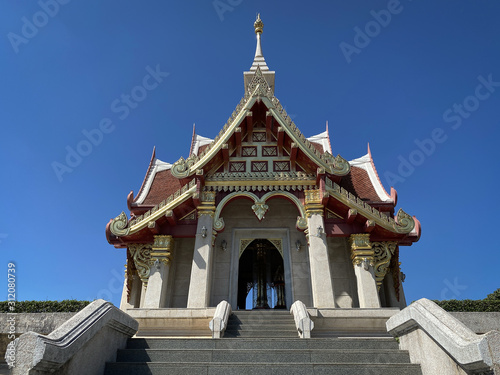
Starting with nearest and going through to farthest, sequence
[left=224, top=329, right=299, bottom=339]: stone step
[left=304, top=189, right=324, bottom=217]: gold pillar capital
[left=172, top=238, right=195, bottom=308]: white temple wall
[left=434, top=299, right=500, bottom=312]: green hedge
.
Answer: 1. [left=224, top=329, right=299, bottom=339]: stone step
2. [left=304, top=189, right=324, bottom=217]: gold pillar capital
3. [left=172, top=238, right=195, bottom=308]: white temple wall
4. [left=434, top=299, right=500, bottom=312]: green hedge

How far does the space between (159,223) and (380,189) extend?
8.14 meters

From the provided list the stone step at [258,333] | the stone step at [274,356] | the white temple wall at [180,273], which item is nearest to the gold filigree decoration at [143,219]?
the white temple wall at [180,273]

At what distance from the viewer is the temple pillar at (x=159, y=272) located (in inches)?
391

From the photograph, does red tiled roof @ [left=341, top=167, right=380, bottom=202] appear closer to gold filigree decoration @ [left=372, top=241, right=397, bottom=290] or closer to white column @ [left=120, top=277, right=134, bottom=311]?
gold filigree decoration @ [left=372, top=241, right=397, bottom=290]

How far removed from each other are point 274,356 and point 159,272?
6065 mm

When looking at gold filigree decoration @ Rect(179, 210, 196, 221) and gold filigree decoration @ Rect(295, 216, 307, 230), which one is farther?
gold filigree decoration @ Rect(179, 210, 196, 221)

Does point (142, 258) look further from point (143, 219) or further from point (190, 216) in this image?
point (190, 216)

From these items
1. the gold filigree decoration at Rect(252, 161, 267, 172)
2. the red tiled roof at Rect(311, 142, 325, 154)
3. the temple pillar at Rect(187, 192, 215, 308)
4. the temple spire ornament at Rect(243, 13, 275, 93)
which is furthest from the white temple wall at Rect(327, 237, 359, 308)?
the temple spire ornament at Rect(243, 13, 275, 93)

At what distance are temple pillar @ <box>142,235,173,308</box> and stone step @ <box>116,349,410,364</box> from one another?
466 cm

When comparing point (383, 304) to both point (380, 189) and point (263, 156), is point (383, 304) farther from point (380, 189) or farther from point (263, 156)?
point (263, 156)

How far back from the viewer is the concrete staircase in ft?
15.5

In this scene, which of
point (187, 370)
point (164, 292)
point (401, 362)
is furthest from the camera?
point (164, 292)

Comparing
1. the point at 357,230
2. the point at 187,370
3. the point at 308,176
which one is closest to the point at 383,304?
the point at 357,230

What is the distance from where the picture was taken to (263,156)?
39.9ft
